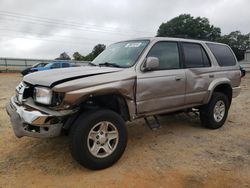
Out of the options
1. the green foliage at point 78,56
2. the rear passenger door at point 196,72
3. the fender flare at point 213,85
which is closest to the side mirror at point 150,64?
the rear passenger door at point 196,72

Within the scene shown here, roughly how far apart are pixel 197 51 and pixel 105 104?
248 cm

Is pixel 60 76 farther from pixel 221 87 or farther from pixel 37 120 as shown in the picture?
pixel 221 87

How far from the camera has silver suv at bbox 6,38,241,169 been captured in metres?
3.59

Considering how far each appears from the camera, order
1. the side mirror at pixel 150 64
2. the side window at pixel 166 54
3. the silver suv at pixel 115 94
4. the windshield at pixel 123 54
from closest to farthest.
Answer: the silver suv at pixel 115 94
the side mirror at pixel 150 64
the windshield at pixel 123 54
the side window at pixel 166 54

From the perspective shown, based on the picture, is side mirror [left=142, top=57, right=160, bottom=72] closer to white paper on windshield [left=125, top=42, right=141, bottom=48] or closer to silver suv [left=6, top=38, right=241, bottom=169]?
silver suv [left=6, top=38, right=241, bottom=169]

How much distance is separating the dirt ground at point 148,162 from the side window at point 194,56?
4.63 ft

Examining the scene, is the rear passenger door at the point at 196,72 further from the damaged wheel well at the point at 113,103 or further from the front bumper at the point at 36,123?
the front bumper at the point at 36,123

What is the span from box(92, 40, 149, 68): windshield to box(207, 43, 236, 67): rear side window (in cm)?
197

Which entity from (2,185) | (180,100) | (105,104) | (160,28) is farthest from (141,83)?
(160,28)

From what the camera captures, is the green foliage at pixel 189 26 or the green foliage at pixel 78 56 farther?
the green foliage at pixel 189 26

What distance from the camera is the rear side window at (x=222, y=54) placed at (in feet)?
19.6

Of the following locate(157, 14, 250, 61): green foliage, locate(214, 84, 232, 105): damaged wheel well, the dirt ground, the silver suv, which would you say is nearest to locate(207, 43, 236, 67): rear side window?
the silver suv

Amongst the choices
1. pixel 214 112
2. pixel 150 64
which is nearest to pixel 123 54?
pixel 150 64

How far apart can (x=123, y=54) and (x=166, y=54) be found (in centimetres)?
80
